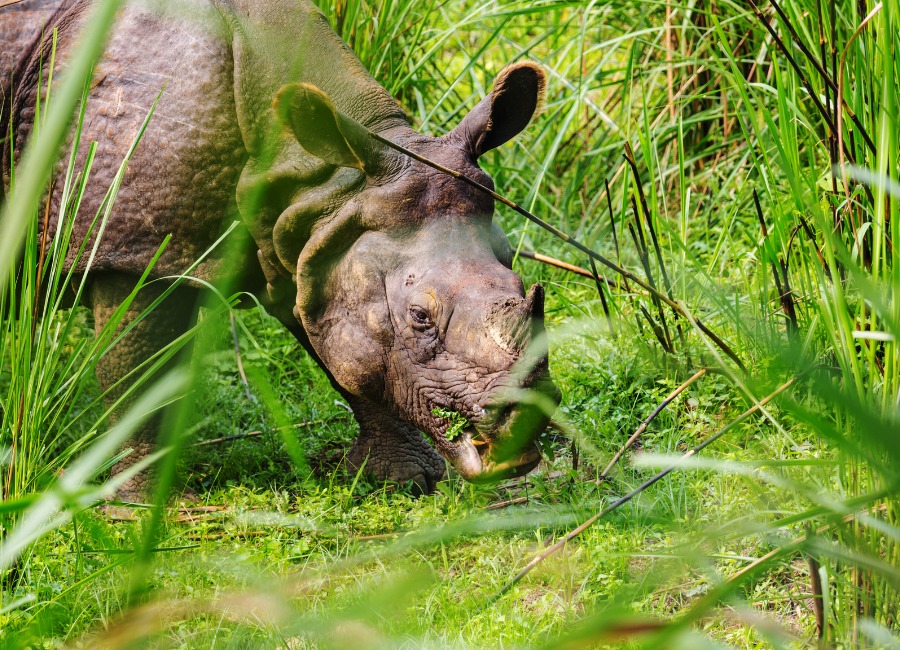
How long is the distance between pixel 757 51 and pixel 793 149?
2975mm

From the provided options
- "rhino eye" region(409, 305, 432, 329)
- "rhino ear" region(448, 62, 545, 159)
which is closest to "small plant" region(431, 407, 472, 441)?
"rhino eye" region(409, 305, 432, 329)

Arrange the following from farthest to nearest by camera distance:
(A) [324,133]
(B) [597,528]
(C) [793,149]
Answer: (A) [324,133] < (B) [597,528] < (C) [793,149]

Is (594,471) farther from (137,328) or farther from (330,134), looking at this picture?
(137,328)

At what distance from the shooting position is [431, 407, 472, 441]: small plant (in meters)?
3.15

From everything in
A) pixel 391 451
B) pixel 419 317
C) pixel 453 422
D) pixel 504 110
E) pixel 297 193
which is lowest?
pixel 391 451

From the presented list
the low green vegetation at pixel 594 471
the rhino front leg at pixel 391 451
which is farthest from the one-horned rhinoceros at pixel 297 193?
the rhino front leg at pixel 391 451

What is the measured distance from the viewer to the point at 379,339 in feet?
11.2

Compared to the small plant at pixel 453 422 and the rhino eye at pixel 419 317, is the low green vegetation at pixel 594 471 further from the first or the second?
the rhino eye at pixel 419 317

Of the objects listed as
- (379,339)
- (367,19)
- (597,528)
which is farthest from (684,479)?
(367,19)

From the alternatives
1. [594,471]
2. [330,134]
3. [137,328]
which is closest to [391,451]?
[594,471]

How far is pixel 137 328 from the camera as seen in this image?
12.1 feet

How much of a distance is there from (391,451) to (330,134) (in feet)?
4.36

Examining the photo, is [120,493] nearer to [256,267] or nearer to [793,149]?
[256,267]

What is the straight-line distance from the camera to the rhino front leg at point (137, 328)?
3.68 metres
